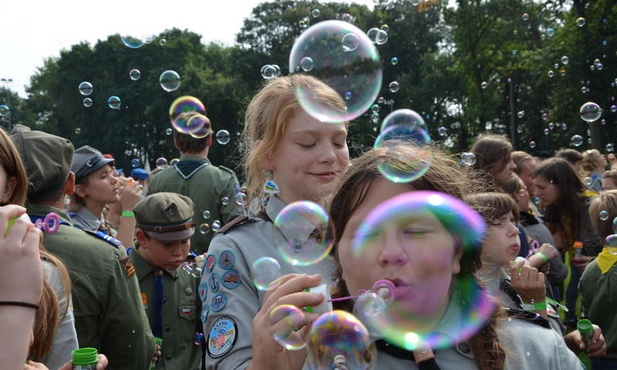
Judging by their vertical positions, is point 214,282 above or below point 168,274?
above

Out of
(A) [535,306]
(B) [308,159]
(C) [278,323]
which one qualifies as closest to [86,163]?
(B) [308,159]

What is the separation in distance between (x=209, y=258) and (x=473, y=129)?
124ft

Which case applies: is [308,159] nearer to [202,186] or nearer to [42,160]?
[42,160]

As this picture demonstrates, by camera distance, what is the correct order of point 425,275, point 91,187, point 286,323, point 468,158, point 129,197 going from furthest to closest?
Answer: 1. point 129,197
2. point 468,158
3. point 91,187
4. point 425,275
5. point 286,323

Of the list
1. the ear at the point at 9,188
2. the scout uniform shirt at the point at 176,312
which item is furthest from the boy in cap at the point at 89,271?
the scout uniform shirt at the point at 176,312

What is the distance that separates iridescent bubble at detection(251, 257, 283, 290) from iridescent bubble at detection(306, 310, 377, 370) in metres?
0.28

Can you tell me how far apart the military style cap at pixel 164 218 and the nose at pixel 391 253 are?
259 cm

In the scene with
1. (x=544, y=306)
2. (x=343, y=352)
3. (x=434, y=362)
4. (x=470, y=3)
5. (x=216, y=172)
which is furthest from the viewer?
(x=470, y=3)

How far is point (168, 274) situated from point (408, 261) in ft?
8.95

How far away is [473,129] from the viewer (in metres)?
38.8

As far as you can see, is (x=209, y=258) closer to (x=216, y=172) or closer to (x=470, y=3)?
(x=216, y=172)

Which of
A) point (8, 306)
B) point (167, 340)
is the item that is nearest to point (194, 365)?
point (167, 340)

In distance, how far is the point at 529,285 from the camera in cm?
312

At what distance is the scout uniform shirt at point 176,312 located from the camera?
3949mm
